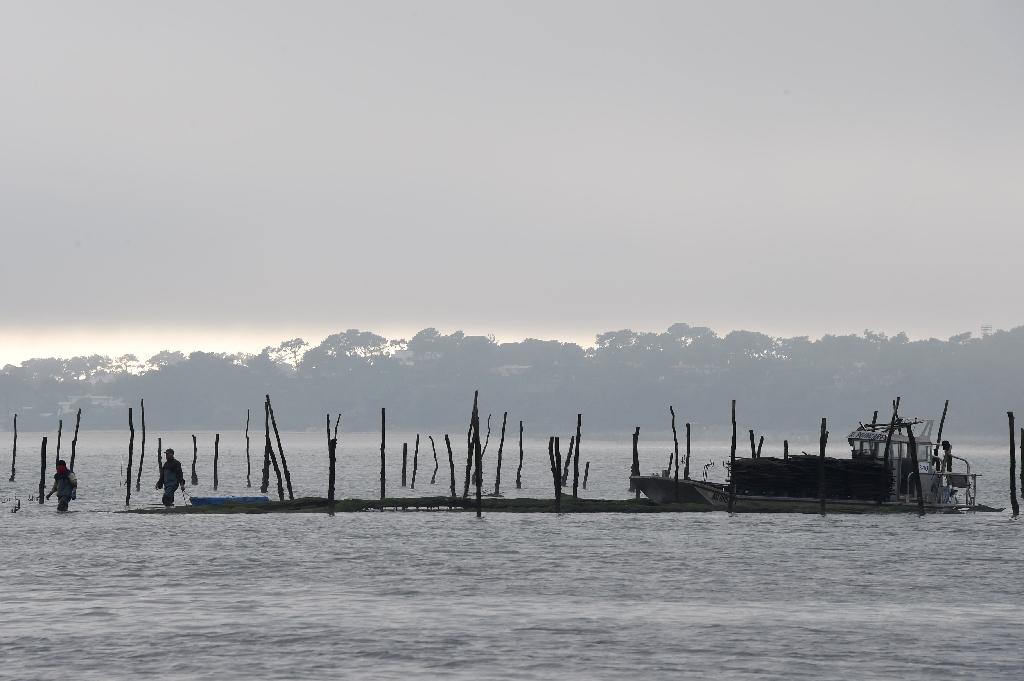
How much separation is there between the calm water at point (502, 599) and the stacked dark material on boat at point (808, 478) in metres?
1.39

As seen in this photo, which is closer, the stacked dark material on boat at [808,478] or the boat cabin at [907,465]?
the boat cabin at [907,465]

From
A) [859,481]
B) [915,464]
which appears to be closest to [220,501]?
[859,481]

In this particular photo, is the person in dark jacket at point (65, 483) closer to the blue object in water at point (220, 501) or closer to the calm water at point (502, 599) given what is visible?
the calm water at point (502, 599)

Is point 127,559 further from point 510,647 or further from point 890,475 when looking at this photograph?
point 890,475

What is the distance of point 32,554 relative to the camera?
124ft

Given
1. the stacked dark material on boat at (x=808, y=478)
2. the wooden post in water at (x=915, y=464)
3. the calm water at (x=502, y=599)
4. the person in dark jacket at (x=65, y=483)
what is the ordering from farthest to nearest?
the stacked dark material on boat at (x=808, y=478) → the wooden post in water at (x=915, y=464) → the person in dark jacket at (x=65, y=483) → the calm water at (x=502, y=599)

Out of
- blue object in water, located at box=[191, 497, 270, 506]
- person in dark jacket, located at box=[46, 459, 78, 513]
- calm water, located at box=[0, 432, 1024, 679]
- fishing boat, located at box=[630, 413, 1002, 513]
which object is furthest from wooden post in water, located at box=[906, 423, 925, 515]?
person in dark jacket, located at box=[46, 459, 78, 513]

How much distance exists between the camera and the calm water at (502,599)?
23.2 m

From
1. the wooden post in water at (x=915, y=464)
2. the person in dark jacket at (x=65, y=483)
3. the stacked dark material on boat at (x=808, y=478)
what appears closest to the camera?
the person in dark jacket at (x=65, y=483)

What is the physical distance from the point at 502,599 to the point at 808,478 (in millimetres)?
23592

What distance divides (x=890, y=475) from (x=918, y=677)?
98.0 ft

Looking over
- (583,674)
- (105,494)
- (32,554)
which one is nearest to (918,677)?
(583,674)

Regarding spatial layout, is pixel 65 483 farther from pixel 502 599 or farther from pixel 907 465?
pixel 907 465

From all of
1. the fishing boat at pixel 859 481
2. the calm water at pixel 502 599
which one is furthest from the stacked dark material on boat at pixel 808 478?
the calm water at pixel 502 599
